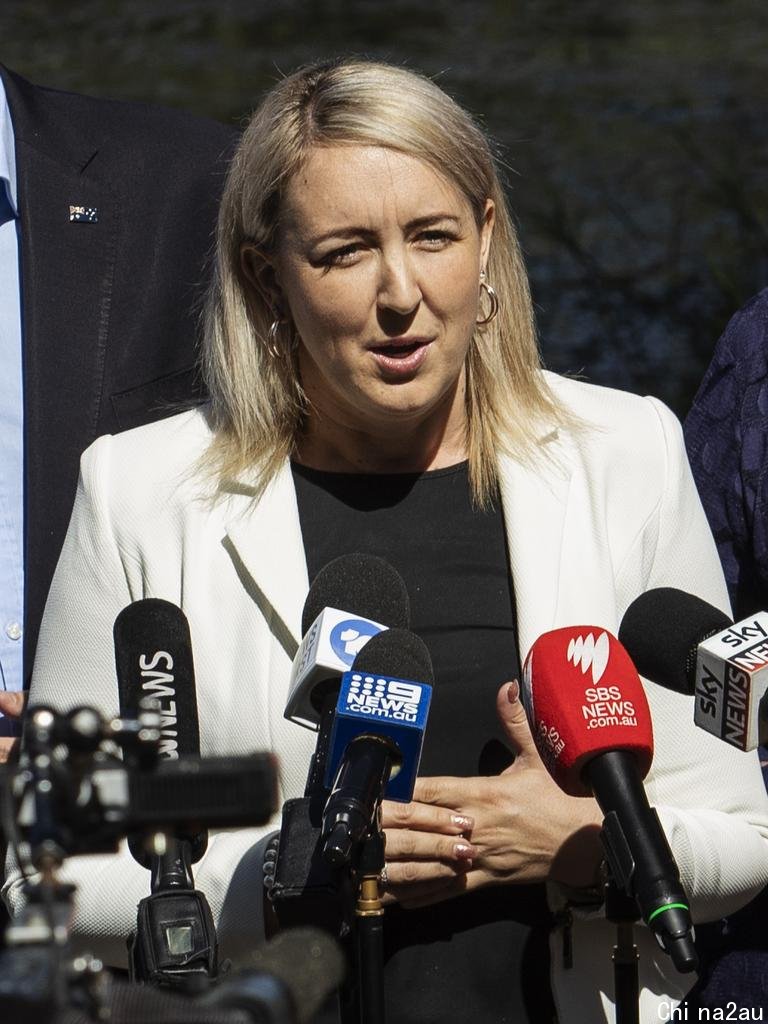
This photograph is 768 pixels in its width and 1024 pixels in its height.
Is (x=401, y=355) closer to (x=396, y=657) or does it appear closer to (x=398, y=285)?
(x=398, y=285)

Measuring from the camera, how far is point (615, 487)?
2609mm

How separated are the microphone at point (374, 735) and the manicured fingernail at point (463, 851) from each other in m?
0.26

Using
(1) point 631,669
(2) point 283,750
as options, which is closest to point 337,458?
(2) point 283,750

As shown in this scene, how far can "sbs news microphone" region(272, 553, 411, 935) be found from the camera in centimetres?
191

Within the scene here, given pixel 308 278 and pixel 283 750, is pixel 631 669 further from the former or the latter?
pixel 308 278

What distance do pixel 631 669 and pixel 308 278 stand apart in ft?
2.54

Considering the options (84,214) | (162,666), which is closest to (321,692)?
(162,666)

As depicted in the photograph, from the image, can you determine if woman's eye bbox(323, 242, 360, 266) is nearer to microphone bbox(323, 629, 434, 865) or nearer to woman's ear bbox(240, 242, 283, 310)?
woman's ear bbox(240, 242, 283, 310)

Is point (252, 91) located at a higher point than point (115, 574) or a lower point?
higher

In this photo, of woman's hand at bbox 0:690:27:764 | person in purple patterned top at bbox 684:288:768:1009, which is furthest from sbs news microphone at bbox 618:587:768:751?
woman's hand at bbox 0:690:27:764

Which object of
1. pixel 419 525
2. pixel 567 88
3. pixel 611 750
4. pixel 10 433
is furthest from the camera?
pixel 567 88

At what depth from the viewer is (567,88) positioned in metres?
6.27

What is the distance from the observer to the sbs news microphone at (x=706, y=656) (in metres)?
1.85

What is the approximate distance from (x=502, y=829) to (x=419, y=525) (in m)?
0.51
